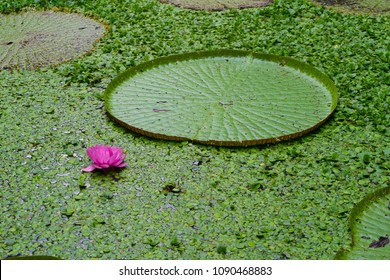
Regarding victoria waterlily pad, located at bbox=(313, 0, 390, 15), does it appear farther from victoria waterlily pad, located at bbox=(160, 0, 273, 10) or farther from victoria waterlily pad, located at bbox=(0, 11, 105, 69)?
victoria waterlily pad, located at bbox=(0, 11, 105, 69)

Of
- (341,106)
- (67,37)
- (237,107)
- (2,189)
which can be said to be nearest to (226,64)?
(237,107)

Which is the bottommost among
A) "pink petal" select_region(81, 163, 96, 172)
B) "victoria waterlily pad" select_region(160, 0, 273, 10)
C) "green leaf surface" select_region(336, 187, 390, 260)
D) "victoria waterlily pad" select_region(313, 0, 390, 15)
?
"pink petal" select_region(81, 163, 96, 172)

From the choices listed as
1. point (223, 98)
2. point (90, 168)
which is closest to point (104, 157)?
point (90, 168)

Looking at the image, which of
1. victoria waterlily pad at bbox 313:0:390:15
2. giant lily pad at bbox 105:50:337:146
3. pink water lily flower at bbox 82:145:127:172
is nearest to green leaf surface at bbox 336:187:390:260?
giant lily pad at bbox 105:50:337:146

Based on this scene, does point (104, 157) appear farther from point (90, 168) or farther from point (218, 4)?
point (218, 4)

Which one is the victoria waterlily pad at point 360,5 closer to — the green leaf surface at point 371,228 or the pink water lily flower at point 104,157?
the green leaf surface at point 371,228
